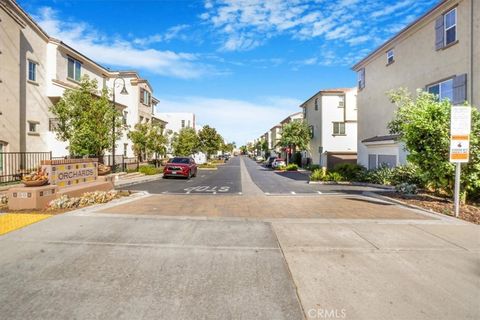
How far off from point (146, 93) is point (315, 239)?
33.4m

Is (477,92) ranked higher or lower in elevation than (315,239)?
higher

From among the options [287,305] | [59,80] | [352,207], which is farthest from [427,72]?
[59,80]

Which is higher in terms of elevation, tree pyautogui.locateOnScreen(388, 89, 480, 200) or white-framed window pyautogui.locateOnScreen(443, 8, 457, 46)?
white-framed window pyautogui.locateOnScreen(443, 8, 457, 46)

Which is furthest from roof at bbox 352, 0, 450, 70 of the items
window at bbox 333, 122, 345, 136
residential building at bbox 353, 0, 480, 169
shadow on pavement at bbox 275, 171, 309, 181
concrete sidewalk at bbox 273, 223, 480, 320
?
concrete sidewalk at bbox 273, 223, 480, 320

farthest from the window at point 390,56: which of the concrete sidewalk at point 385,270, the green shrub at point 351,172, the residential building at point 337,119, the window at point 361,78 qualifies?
the concrete sidewalk at point 385,270

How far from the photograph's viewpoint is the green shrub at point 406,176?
1509 cm

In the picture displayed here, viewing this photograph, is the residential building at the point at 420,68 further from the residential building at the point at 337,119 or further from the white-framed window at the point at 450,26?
the residential building at the point at 337,119

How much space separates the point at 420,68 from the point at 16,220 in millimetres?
21031

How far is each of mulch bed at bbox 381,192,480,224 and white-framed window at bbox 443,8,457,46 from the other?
874 centimetres

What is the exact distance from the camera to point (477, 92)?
13398mm

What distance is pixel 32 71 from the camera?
18844 mm

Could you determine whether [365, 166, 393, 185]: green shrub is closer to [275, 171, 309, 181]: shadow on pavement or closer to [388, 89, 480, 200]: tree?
[275, 171, 309, 181]: shadow on pavement

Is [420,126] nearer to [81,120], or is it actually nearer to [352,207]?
[352,207]

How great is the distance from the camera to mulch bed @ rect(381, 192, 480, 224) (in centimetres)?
860
